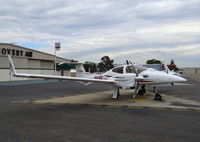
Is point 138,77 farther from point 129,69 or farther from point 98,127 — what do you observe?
point 98,127

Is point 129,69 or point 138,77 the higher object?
point 129,69

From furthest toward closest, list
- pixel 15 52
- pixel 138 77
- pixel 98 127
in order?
1. pixel 15 52
2. pixel 138 77
3. pixel 98 127

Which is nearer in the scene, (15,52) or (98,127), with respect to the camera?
(98,127)

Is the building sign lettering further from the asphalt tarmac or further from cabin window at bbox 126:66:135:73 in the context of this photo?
the asphalt tarmac

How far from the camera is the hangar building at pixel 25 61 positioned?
32.1m

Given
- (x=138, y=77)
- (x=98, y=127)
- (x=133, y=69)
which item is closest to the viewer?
(x=98, y=127)

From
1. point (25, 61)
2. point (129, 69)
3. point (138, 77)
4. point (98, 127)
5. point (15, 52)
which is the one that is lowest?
point (98, 127)

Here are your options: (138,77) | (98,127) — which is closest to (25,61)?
(138,77)

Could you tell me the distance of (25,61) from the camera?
37031 mm

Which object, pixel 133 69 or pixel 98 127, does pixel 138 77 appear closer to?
pixel 133 69

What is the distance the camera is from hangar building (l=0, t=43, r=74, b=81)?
3209cm

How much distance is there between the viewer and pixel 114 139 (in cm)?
489

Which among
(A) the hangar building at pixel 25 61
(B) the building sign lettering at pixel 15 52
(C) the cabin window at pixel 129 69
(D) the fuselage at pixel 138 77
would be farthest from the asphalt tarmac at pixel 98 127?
(B) the building sign lettering at pixel 15 52

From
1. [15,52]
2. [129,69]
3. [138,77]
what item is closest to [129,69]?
[129,69]
